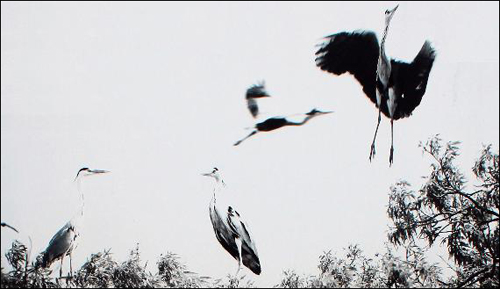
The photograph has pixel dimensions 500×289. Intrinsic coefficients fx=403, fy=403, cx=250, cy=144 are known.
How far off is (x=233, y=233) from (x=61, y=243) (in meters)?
1.07

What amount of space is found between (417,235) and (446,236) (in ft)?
0.60

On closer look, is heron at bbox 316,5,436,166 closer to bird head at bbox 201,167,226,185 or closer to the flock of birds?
the flock of birds

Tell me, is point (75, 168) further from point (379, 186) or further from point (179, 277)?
point (379, 186)

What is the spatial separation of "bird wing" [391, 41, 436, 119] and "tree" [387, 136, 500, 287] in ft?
0.91

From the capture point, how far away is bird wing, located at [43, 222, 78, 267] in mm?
2470

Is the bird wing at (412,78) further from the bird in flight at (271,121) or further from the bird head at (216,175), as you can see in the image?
the bird head at (216,175)

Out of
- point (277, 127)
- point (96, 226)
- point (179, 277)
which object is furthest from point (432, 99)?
point (96, 226)

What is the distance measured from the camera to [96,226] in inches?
100

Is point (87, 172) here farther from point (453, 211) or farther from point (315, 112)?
point (453, 211)

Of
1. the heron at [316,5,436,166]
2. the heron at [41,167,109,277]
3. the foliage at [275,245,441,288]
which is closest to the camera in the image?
the foliage at [275,245,441,288]

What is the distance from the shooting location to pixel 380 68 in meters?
2.72

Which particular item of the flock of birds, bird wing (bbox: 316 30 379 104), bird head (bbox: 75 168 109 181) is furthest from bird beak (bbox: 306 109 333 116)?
bird head (bbox: 75 168 109 181)

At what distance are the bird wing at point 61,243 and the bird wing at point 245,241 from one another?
3.24 feet

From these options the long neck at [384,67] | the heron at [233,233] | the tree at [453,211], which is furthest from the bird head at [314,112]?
the heron at [233,233]
